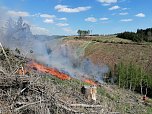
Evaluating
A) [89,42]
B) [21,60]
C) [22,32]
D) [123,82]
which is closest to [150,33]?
[89,42]

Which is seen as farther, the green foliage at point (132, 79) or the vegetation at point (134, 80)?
the green foliage at point (132, 79)

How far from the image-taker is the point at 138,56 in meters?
73.9

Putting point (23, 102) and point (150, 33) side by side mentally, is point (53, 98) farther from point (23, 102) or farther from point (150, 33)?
point (150, 33)

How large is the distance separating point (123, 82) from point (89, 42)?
162 feet

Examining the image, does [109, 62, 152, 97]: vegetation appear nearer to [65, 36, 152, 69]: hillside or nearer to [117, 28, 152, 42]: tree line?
[65, 36, 152, 69]: hillside

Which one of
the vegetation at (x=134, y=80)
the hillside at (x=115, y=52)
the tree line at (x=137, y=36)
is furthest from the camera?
the tree line at (x=137, y=36)

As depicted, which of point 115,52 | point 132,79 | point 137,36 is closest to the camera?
point 132,79

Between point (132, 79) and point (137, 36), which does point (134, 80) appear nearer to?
point (132, 79)

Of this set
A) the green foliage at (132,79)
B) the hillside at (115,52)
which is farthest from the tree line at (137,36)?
the green foliage at (132,79)

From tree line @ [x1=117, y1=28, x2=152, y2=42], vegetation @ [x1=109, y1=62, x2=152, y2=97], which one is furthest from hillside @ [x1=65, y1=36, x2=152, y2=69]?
vegetation @ [x1=109, y1=62, x2=152, y2=97]

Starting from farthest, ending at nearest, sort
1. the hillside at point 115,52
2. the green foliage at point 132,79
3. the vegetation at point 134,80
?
the hillside at point 115,52 → the green foliage at point 132,79 → the vegetation at point 134,80

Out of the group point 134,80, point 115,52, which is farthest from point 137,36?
point 134,80

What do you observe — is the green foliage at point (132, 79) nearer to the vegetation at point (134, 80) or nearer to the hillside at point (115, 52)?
the vegetation at point (134, 80)

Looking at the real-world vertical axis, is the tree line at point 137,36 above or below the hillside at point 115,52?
above
